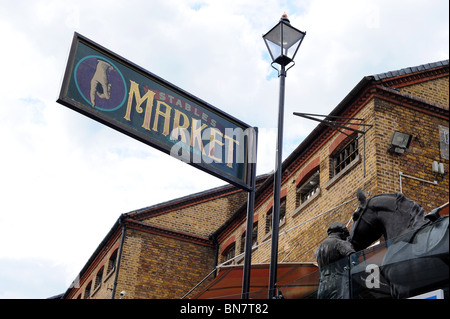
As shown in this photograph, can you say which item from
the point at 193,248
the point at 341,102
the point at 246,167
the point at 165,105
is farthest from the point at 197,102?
the point at 193,248

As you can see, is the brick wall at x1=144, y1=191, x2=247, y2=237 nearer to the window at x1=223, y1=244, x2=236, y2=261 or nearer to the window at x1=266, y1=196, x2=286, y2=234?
the window at x1=223, y1=244, x2=236, y2=261

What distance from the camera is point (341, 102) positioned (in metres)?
17.2

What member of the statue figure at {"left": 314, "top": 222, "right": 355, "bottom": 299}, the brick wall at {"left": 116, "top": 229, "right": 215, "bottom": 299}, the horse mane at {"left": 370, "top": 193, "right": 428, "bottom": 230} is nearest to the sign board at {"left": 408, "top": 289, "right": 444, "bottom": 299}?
the statue figure at {"left": 314, "top": 222, "right": 355, "bottom": 299}

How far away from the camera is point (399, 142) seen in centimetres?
1565

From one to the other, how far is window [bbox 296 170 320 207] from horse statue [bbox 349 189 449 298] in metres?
10.0

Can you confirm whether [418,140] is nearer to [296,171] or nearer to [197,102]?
[296,171]

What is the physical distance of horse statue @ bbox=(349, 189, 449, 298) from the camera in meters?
5.96

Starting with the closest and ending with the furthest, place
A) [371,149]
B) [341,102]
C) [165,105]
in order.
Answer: [165,105] → [371,149] → [341,102]

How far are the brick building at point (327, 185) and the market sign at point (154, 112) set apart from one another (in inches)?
324

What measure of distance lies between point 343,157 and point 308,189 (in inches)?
88.5

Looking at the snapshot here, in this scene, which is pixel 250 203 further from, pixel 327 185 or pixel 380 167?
pixel 327 185

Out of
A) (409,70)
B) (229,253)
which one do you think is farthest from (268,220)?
(409,70)
